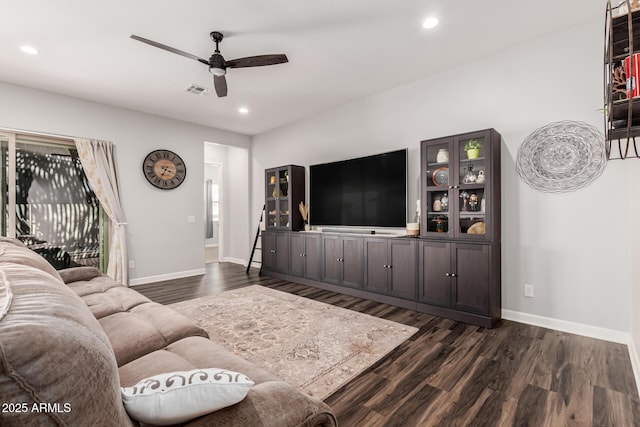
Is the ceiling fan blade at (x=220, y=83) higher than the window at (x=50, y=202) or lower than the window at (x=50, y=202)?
higher

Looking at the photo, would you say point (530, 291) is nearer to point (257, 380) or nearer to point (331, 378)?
point (331, 378)

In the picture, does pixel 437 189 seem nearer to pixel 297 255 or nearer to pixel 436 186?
pixel 436 186

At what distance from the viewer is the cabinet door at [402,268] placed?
3391mm

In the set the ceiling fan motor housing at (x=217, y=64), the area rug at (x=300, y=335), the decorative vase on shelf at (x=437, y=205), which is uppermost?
the ceiling fan motor housing at (x=217, y=64)

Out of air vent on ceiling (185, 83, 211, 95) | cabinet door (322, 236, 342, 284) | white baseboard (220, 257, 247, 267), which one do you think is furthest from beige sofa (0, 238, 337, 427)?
white baseboard (220, 257, 247, 267)

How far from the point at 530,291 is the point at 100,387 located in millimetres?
3556

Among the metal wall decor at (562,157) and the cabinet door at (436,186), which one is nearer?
the metal wall decor at (562,157)

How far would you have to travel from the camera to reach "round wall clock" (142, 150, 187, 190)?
4.93 meters

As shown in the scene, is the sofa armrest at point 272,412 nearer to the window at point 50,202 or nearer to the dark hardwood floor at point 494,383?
the dark hardwood floor at point 494,383

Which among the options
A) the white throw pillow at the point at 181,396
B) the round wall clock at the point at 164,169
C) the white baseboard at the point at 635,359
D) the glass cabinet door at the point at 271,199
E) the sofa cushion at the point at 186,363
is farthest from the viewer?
the glass cabinet door at the point at 271,199

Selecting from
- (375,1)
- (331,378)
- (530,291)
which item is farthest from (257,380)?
(530,291)

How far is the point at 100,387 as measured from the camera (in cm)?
56

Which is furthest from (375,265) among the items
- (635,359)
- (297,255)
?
(635,359)

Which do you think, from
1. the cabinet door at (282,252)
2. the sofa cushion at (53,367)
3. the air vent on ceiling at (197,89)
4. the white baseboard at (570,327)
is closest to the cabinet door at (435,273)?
the white baseboard at (570,327)
